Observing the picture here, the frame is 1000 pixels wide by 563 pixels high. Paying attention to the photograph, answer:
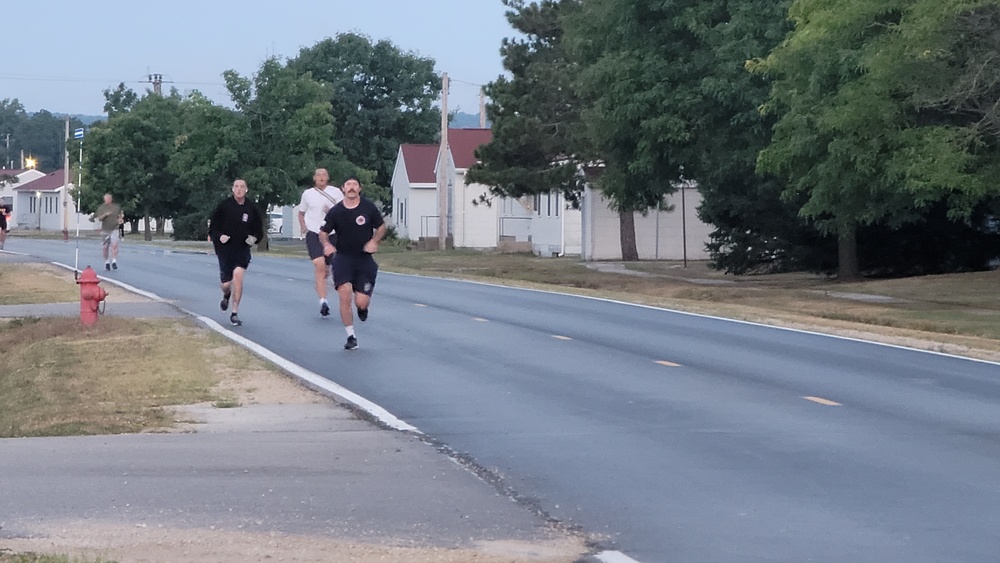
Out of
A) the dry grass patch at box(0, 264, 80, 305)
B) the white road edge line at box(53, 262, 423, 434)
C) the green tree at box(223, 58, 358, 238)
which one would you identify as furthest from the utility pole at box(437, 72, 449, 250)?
the white road edge line at box(53, 262, 423, 434)

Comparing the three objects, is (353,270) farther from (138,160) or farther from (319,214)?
(138,160)

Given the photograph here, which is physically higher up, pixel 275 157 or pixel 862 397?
pixel 275 157

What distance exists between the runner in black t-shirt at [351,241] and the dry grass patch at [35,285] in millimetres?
10285

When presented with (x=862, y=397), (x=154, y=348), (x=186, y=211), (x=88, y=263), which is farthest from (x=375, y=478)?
(x=186, y=211)

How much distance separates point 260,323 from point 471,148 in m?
49.2

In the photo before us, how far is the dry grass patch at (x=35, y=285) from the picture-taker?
2666 centimetres

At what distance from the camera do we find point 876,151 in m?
25.8

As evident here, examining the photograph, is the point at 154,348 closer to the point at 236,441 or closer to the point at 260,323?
the point at 260,323

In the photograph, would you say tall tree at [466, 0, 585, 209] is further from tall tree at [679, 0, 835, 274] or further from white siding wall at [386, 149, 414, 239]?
white siding wall at [386, 149, 414, 239]

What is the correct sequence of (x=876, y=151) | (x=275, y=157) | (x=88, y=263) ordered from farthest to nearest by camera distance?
(x=275, y=157) < (x=88, y=263) < (x=876, y=151)

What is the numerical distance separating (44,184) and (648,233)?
3524 inches

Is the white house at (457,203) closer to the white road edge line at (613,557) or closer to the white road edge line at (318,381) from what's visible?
the white road edge line at (318,381)

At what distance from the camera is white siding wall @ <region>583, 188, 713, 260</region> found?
50125 millimetres

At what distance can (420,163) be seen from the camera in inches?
2953
